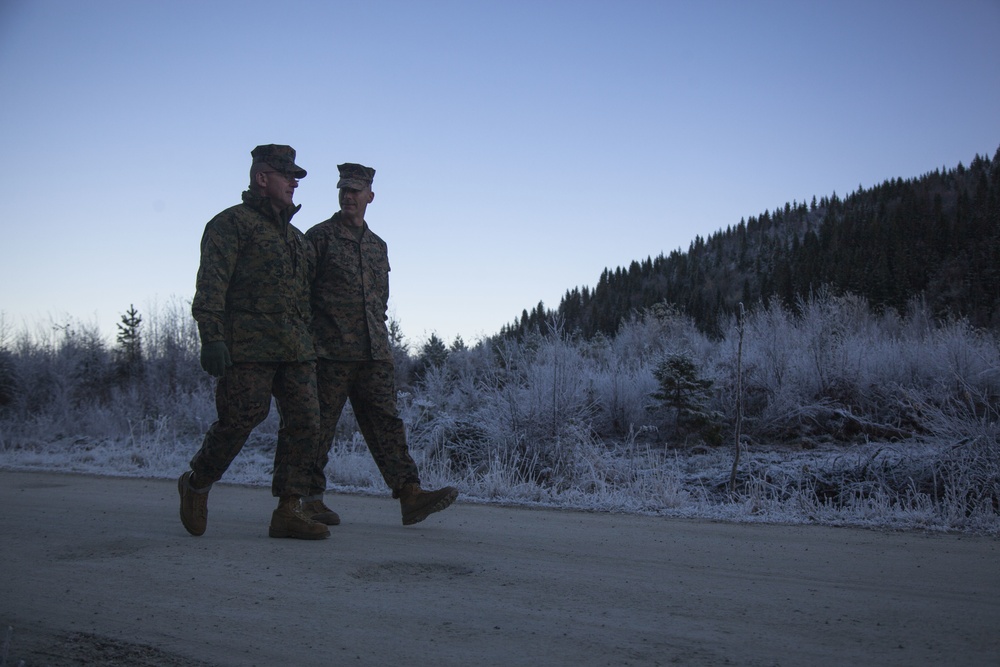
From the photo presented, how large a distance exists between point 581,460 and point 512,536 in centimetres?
434

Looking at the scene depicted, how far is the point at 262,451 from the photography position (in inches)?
531

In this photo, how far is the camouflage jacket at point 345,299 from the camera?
5363 millimetres

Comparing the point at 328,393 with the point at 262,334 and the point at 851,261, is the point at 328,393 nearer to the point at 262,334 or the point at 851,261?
the point at 262,334

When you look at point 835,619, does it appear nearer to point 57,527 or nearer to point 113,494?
point 57,527

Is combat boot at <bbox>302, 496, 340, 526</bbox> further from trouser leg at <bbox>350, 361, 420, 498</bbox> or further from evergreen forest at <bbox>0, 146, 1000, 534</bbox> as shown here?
evergreen forest at <bbox>0, 146, 1000, 534</bbox>

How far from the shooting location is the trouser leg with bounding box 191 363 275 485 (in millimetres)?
4719

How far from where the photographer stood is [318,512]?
546cm

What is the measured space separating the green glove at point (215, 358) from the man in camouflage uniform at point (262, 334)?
0.29ft

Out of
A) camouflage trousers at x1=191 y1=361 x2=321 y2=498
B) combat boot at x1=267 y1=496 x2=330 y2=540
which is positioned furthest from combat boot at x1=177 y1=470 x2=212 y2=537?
combat boot at x1=267 y1=496 x2=330 y2=540

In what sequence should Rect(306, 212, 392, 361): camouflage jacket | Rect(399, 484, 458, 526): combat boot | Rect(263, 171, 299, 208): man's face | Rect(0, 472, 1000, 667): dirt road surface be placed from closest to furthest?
Rect(0, 472, 1000, 667): dirt road surface → Rect(263, 171, 299, 208): man's face → Rect(399, 484, 458, 526): combat boot → Rect(306, 212, 392, 361): camouflage jacket

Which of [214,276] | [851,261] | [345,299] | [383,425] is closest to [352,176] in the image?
[345,299]

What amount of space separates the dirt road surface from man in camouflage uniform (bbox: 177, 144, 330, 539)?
379 millimetres

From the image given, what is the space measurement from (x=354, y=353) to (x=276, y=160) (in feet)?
4.80

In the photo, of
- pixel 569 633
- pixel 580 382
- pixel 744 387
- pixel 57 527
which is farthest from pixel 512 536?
pixel 744 387
